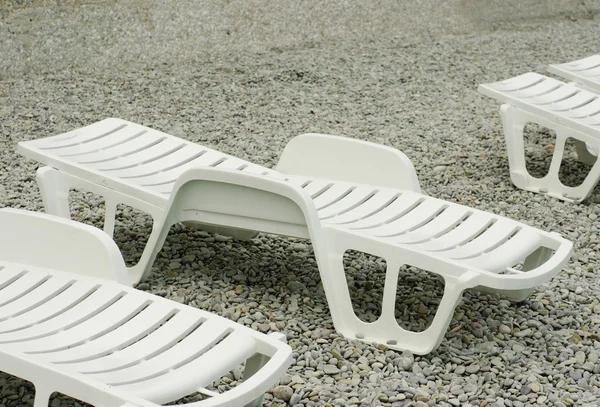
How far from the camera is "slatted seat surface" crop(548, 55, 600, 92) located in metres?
4.40

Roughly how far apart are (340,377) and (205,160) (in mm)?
1198

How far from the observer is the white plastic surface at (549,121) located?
3750 mm

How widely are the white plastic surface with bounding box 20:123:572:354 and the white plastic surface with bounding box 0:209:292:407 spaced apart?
0.50 m

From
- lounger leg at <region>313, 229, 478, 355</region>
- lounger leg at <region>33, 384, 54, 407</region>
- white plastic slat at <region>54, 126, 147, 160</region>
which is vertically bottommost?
lounger leg at <region>313, 229, 478, 355</region>

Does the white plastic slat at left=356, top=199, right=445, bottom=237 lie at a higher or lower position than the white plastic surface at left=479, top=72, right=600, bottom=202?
higher

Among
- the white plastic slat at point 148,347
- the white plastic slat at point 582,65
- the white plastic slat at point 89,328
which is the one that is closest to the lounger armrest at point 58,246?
the white plastic slat at point 89,328

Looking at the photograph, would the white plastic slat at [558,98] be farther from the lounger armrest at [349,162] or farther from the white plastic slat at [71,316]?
the white plastic slat at [71,316]

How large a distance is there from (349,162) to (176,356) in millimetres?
1342

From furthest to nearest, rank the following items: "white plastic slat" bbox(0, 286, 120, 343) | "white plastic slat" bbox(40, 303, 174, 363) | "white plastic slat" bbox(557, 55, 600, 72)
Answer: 1. "white plastic slat" bbox(557, 55, 600, 72)
2. "white plastic slat" bbox(0, 286, 120, 343)
3. "white plastic slat" bbox(40, 303, 174, 363)

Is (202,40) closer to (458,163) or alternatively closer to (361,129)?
(361,129)

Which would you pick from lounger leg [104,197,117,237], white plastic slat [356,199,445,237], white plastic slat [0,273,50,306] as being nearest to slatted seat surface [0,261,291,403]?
white plastic slat [0,273,50,306]

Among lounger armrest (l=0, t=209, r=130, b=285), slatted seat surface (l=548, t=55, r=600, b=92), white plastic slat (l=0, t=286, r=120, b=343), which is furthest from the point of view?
slatted seat surface (l=548, t=55, r=600, b=92)

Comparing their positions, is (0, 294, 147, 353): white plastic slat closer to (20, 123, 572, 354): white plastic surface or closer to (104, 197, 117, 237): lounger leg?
(20, 123, 572, 354): white plastic surface

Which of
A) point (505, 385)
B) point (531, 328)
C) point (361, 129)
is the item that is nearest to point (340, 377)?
point (505, 385)
